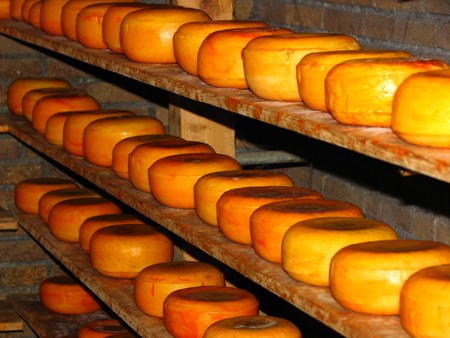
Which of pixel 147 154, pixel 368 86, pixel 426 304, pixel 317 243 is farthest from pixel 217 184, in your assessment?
pixel 426 304

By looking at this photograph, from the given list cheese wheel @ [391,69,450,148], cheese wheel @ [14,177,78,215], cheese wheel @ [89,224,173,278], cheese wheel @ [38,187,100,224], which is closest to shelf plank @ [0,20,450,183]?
cheese wheel @ [391,69,450,148]

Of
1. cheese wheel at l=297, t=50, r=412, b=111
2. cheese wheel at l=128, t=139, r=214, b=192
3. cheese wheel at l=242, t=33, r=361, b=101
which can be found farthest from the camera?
cheese wheel at l=128, t=139, r=214, b=192

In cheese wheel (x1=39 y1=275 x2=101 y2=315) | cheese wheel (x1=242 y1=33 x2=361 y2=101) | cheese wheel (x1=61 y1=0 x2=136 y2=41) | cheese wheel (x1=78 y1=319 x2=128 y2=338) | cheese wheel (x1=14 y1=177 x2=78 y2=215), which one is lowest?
cheese wheel (x1=39 y1=275 x2=101 y2=315)

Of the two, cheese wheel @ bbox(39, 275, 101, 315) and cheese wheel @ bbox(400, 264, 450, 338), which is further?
cheese wheel @ bbox(39, 275, 101, 315)

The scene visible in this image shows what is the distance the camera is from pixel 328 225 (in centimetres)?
A: 203

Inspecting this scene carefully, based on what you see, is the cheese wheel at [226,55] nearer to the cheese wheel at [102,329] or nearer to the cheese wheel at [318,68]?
the cheese wheel at [318,68]

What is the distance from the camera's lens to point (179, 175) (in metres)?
2.64

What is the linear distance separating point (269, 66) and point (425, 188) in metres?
0.83

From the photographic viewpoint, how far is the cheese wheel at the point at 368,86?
68.4 inches

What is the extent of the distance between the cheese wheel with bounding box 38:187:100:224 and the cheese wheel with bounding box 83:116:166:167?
0.47 m

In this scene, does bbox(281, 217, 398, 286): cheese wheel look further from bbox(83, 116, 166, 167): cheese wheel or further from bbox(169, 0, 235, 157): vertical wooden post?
bbox(83, 116, 166, 167): cheese wheel

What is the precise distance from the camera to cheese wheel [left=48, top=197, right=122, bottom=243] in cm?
350

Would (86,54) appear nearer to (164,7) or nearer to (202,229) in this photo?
(164,7)

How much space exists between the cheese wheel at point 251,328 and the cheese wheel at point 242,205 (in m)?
0.19
